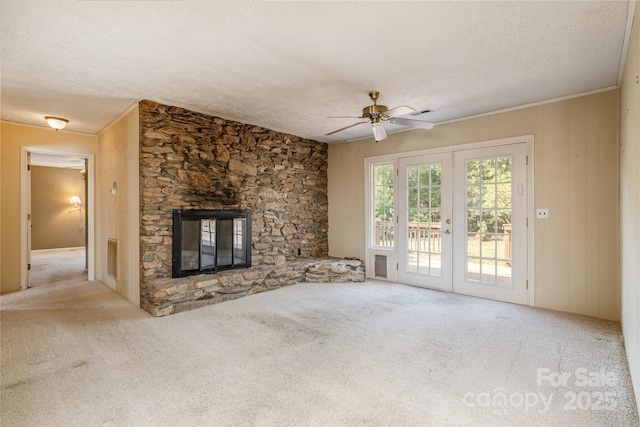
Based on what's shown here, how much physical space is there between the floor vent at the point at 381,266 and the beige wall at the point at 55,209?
340 inches

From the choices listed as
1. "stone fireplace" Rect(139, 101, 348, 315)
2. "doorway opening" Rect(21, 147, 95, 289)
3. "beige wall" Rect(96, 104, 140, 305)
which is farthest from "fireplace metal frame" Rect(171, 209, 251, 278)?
"doorway opening" Rect(21, 147, 95, 289)

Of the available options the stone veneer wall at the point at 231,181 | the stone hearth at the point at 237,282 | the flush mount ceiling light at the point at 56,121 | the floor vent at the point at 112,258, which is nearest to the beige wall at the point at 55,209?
the floor vent at the point at 112,258

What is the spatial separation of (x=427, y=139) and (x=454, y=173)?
2.21 feet

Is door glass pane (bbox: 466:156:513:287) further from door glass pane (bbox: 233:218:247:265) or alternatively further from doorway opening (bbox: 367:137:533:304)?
door glass pane (bbox: 233:218:247:265)

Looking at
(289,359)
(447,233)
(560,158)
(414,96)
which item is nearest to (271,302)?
(289,359)

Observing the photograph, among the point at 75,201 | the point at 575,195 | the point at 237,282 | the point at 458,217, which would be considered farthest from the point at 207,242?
the point at 75,201

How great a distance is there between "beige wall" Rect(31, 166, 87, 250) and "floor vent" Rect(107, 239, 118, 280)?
223 inches

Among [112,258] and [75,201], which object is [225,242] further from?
[75,201]

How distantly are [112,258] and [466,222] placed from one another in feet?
16.7

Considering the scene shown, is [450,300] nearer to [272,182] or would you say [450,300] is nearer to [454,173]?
[454,173]

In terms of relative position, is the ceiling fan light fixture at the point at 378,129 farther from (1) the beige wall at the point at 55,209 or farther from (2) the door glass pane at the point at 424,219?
(1) the beige wall at the point at 55,209

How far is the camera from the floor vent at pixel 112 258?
4.62 m

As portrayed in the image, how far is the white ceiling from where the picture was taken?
2086 mm

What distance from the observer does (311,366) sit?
245cm
